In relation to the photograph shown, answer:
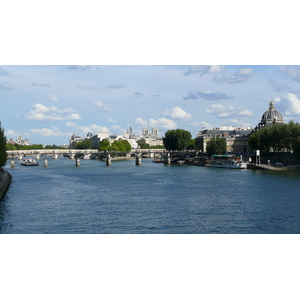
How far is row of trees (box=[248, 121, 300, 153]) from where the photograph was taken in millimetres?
38906

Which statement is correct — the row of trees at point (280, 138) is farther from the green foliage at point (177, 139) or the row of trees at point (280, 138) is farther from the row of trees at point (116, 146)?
the row of trees at point (116, 146)

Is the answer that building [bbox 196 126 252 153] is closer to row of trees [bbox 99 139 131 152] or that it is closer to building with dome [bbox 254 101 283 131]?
building with dome [bbox 254 101 283 131]

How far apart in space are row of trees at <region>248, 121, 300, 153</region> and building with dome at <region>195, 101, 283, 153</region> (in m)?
11.9

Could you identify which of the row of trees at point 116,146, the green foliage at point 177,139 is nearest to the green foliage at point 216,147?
the green foliage at point 177,139

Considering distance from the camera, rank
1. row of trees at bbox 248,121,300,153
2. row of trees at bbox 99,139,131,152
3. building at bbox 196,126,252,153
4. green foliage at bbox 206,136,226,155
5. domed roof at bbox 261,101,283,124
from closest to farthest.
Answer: row of trees at bbox 248,121,300,153, green foliage at bbox 206,136,226,155, domed roof at bbox 261,101,283,124, building at bbox 196,126,252,153, row of trees at bbox 99,139,131,152

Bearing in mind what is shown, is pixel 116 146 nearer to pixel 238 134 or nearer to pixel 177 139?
pixel 177 139

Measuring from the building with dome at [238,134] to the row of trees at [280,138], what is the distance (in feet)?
39.0

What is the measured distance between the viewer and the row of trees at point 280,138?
38906mm

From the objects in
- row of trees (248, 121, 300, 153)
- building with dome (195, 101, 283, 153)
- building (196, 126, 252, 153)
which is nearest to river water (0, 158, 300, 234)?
row of trees (248, 121, 300, 153)

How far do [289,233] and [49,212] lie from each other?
7.81 metres

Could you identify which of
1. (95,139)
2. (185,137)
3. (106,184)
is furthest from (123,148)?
(106,184)

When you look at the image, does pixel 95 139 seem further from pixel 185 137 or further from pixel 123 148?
pixel 185 137

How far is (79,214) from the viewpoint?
51.9 ft

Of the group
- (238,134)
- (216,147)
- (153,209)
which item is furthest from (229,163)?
(238,134)
